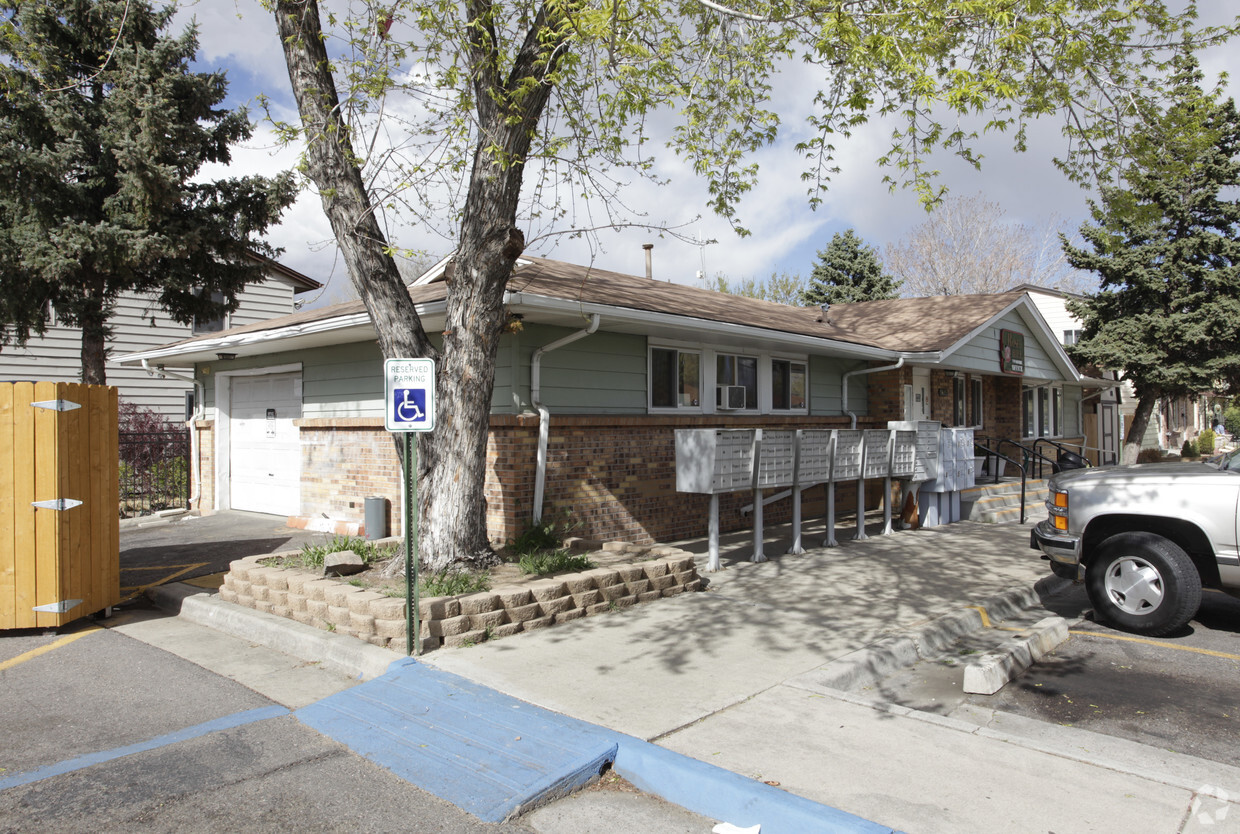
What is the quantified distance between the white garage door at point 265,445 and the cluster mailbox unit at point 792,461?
7193 mm

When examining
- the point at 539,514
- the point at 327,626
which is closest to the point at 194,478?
the point at 539,514

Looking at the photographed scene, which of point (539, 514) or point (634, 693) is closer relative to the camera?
point (634, 693)

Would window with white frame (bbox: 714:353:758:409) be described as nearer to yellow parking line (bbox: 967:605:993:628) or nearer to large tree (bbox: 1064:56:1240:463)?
yellow parking line (bbox: 967:605:993:628)

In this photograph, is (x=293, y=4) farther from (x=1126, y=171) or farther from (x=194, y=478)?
(x=194, y=478)

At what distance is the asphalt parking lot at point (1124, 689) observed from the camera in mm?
4699

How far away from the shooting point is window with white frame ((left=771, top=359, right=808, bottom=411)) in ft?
43.7

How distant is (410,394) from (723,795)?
3381mm

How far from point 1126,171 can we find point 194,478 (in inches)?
614

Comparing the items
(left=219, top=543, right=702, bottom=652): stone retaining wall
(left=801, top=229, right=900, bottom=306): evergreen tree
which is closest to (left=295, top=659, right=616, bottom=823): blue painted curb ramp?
(left=219, top=543, right=702, bottom=652): stone retaining wall

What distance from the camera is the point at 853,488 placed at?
15.0 m

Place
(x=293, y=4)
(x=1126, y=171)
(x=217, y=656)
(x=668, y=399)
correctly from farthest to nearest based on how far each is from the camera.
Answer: (x=668, y=399) → (x=1126, y=171) → (x=293, y=4) → (x=217, y=656)

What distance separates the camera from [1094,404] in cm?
2622

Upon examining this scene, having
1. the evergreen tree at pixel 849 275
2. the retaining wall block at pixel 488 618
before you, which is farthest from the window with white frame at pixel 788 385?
the evergreen tree at pixel 849 275

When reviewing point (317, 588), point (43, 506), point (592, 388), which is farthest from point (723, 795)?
point (592, 388)
